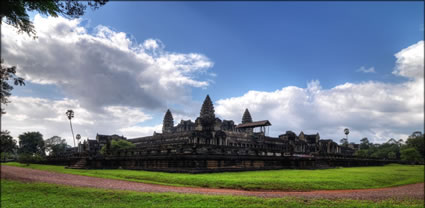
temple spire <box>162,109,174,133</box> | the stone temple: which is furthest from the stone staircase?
temple spire <box>162,109,174,133</box>

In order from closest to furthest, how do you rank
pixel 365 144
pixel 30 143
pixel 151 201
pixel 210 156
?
pixel 151 201, pixel 210 156, pixel 30 143, pixel 365 144

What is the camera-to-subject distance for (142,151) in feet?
145

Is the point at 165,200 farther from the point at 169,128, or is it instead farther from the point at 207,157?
the point at 169,128

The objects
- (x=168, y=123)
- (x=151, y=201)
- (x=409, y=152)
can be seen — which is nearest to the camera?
(x=151, y=201)

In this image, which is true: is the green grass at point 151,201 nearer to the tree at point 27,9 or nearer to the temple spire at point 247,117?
the tree at point 27,9

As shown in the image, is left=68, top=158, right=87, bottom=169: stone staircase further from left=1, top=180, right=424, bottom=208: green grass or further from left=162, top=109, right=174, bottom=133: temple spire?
left=162, top=109, right=174, bottom=133: temple spire

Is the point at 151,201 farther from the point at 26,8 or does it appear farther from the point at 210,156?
the point at 210,156

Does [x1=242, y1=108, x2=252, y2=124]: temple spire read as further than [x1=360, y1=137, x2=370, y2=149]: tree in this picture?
No

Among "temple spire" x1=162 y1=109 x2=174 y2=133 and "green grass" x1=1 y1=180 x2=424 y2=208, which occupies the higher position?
"temple spire" x1=162 y1=109 x2=174 y2=133

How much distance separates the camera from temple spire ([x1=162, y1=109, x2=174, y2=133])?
10606 cm

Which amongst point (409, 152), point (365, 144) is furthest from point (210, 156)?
point (365, 144)

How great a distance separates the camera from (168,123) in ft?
351

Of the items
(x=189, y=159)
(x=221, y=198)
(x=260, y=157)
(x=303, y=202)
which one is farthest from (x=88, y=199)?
(x=260, y=157)

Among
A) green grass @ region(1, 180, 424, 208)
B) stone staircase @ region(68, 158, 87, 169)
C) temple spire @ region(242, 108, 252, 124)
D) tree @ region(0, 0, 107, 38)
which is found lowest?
stone staircase @ region(68, 158, 87, 169)
